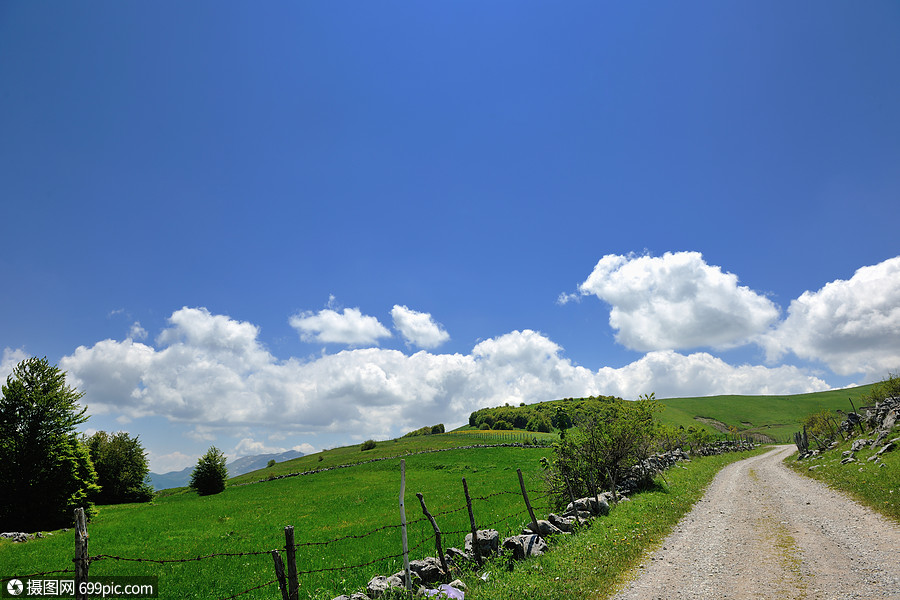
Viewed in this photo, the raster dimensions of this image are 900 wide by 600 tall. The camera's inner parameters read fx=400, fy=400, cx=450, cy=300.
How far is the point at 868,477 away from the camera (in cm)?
2406

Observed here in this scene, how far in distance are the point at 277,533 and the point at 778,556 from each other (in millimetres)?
26360

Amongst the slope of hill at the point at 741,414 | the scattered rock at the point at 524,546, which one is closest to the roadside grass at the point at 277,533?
the scattered rock at the point at 524,546

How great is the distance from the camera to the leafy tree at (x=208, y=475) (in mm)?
59116

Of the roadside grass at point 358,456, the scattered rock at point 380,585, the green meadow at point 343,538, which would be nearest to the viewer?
the scattered rock at point 380,585

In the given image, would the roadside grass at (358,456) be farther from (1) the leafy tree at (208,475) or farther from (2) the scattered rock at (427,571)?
(2) the scattered rock at (427,571)

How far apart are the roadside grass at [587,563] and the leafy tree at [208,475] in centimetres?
5999

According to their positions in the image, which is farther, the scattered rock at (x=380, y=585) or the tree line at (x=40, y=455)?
the tree line at (x=40, y=455)

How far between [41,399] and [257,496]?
2463 cm

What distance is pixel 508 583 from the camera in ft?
39.1

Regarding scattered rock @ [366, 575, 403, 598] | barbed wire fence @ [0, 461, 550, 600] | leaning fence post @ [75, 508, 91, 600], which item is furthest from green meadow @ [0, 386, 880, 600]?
leaning fence post @ [75, 508, 91, 600]

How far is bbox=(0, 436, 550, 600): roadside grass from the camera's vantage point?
15609mm

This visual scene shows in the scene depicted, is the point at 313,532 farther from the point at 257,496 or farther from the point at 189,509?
the point at 257,496

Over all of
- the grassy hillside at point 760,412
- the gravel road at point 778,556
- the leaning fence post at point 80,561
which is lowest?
the grassy hillside at point 760,412

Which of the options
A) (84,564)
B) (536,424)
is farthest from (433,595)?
(536,424)
